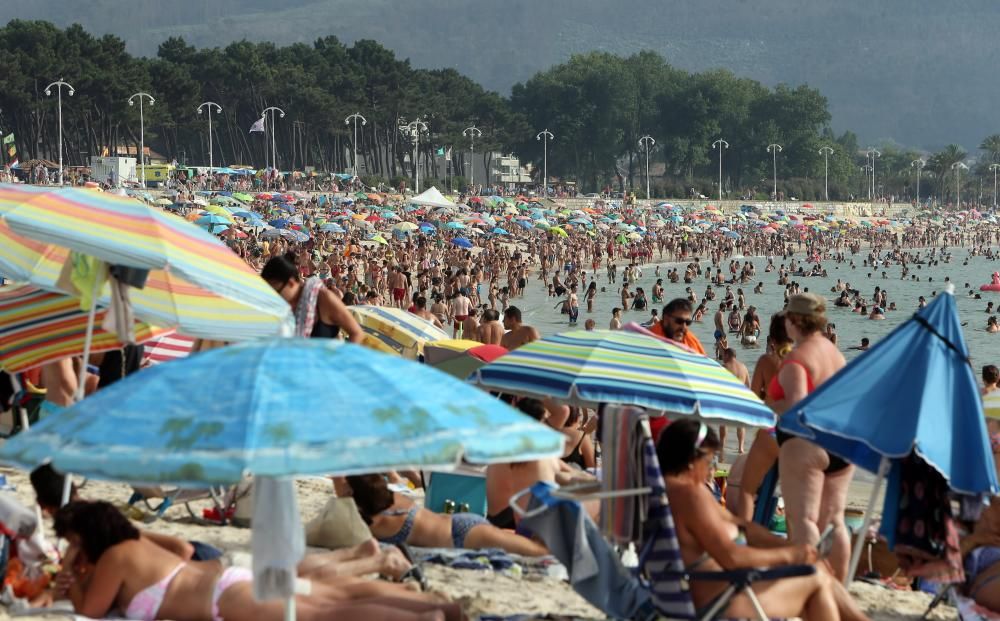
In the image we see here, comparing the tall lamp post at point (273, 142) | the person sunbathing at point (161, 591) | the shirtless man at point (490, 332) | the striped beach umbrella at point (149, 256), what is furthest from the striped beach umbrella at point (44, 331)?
the tall lamp post at point (273, 142)

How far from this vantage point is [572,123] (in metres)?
110

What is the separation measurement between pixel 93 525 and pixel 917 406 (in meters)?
2.91

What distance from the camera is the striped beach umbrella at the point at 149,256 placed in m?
5.08

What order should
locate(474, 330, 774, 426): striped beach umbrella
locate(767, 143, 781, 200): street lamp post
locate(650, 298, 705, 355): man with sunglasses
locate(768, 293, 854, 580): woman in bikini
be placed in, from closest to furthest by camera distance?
locate(768, 293, 854, 580): woman in bikini < locate(474, 330, 774, 426): striped beach umbrella < locate(650, 298, 705, 355): man with sunglasses < locate(767, 143, 781, 200): street lamp post

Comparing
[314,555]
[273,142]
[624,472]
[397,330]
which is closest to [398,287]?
[397,330]

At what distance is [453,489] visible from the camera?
277 inches

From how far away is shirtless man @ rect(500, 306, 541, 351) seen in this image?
1105 centimetres

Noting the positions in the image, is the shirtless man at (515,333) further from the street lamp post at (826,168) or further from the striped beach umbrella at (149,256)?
the street lamp post at (826,168)

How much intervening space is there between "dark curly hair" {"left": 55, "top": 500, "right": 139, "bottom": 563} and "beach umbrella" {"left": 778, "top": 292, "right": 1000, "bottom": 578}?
8.22 feet

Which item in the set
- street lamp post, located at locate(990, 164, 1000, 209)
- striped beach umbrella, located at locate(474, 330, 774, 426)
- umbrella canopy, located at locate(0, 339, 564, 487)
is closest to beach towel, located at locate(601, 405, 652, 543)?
umbrella canopy, located at locate(0, 339, 564, 487)

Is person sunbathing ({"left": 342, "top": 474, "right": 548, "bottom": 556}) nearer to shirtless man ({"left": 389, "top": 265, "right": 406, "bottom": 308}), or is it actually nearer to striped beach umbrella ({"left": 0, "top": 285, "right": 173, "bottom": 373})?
striped beach umbrella ({"left": 0, "top": 285, "right": 173, "bottom": 373})

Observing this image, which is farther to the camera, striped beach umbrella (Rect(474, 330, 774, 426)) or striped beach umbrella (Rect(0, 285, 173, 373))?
striped beach umbrella (Rect(0, 285, 173, 373))

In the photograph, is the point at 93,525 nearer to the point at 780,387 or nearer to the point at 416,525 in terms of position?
the point at 416,525

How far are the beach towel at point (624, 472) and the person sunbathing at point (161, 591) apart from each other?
0.63 metres
